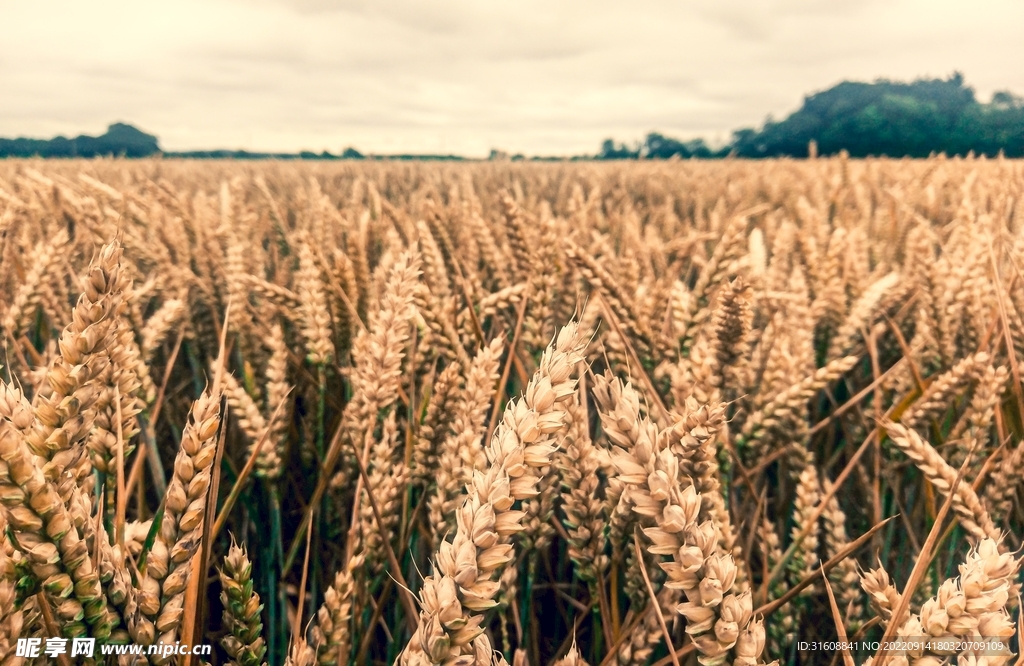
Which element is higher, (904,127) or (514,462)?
(904,127)

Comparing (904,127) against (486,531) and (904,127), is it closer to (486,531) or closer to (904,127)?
(904,127)

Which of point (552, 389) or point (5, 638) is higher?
point (552, 389)

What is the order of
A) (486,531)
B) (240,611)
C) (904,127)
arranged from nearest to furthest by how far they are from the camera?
(486,531) → (240,611) → (904,127)

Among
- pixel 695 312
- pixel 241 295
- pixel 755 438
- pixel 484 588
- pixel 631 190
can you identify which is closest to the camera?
pixel 484 588

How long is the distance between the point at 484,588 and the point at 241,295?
2.96 ft

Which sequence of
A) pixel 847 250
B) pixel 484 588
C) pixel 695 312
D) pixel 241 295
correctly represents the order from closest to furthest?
pixel 484 588 → pixel 695 312 → pixel 241 295 → pixel 847 250

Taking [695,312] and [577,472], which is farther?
[695,312]

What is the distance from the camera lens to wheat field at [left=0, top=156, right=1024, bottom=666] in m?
Result: 0.34

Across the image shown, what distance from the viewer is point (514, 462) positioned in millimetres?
311

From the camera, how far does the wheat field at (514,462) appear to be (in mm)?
340

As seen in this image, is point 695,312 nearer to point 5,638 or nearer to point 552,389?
point 552,389

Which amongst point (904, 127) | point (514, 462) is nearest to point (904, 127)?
point (904, 127)

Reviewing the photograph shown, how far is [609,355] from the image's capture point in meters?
0.92

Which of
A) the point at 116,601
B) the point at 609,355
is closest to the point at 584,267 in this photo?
the point at 609,355
